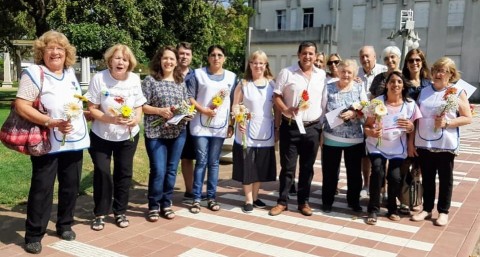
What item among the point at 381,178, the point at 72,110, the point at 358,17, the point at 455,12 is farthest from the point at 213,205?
the point at 358,17

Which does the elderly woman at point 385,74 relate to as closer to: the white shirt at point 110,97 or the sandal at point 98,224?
the white shirt at point 110,97

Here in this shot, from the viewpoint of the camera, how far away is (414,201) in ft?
18.2

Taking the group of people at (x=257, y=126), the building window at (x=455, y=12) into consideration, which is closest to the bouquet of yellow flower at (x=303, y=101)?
the group of people at (x=257, y=126)

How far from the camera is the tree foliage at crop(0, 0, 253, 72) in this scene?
1352 centimetres

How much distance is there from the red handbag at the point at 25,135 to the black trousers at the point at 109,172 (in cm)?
67

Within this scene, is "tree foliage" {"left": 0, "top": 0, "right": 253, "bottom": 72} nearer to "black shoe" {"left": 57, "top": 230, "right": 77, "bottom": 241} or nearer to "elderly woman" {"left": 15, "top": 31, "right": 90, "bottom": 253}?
"elderly woman" {"left": 15, "top": 31, "right": 90, "bottom": 253}

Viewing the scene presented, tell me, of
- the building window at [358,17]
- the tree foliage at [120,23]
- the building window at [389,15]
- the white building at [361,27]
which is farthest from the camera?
the building window at [358,17]

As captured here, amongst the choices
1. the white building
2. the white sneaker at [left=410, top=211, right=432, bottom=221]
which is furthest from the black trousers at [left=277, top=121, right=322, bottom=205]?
the white building

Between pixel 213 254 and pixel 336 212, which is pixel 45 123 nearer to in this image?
pixel 213 254

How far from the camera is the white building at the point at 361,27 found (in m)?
30.5

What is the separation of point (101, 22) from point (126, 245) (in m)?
10.9

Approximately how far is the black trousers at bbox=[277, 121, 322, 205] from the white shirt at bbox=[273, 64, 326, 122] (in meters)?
0.17

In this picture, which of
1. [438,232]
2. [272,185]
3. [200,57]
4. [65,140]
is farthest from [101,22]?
[438,232]

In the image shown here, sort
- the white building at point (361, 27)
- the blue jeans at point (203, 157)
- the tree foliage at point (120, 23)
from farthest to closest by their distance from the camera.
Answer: the white building at point (361, 27), the tree foliage at point (120, 23), the blue jeans at point (203, 157)
